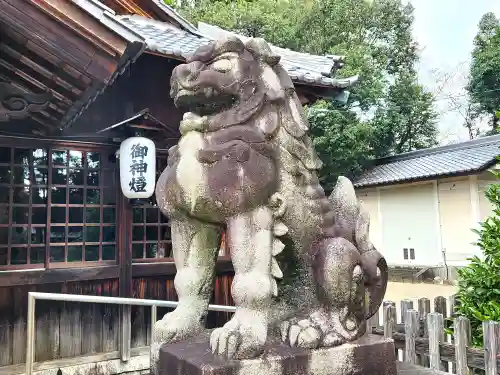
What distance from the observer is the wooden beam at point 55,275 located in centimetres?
521

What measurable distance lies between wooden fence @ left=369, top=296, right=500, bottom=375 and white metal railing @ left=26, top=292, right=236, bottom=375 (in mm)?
1695

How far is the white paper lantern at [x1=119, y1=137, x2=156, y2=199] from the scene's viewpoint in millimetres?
5566

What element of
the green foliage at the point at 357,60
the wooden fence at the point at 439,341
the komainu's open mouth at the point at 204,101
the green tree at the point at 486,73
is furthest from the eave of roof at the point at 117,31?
the green tree at the point at 486,73

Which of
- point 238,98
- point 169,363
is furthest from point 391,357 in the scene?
point 238,98

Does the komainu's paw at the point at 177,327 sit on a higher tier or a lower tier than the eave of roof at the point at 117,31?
lower

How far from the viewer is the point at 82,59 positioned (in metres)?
4.16

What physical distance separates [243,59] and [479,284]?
3.35 meters

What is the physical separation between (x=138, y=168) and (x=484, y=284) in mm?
3985

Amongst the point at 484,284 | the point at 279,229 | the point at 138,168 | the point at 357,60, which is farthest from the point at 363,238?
the point at 357,60

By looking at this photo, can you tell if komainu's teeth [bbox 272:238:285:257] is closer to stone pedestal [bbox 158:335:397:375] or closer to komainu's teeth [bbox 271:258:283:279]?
komainu's teeth [bbox 271:258:283:279]

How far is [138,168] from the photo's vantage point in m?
5.59

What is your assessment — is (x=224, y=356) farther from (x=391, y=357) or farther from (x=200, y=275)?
(x=391, y=357)

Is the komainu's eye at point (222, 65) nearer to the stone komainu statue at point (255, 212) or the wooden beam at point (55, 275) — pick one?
the stone komainu statue at point (255, 212)

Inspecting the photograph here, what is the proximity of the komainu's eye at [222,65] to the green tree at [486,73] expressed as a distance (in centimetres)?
1967
